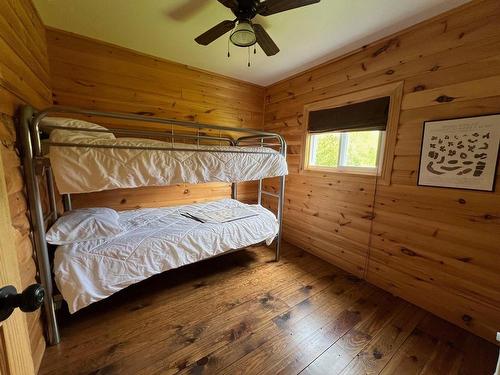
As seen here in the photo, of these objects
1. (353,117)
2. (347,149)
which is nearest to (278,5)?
(353,117)

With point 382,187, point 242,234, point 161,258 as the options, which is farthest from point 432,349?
point 161,258

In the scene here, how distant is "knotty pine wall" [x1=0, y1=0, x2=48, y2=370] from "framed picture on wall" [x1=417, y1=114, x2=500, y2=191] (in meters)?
2.61

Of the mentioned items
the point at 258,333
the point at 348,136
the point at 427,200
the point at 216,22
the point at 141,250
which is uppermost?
the point at 216,22

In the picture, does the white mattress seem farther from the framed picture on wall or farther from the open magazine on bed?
the framed picture on wall

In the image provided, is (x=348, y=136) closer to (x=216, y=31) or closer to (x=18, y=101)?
(x=216, y=31)

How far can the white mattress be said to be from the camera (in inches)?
52.0

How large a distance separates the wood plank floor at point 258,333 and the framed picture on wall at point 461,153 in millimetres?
1105

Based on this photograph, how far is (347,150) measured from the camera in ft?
7.89

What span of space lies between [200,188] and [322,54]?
7.04ft

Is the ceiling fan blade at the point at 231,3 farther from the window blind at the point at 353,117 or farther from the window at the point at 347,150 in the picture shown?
the window at the point at 347,150

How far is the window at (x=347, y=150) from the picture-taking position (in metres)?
2.14

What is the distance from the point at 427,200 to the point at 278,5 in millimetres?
1807

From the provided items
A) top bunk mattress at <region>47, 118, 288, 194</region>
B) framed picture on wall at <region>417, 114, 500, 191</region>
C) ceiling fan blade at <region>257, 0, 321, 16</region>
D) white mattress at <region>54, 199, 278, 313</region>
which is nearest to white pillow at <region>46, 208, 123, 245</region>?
white mattress at <region>54, 199, 278, 313</region>

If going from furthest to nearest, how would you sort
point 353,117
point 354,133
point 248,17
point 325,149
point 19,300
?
point 325,149, point 354,133, point 353,117, point 248,17, point 19,300
